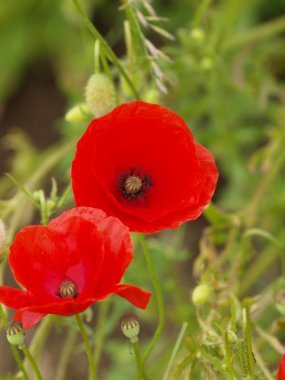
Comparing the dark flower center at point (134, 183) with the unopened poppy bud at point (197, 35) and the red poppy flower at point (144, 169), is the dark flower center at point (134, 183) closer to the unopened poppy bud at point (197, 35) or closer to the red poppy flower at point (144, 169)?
the red poppy flower at point (144, 169)

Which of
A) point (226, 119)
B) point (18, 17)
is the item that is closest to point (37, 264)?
point (226, 119)

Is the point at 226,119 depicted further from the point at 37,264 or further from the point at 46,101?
the point at 46,101

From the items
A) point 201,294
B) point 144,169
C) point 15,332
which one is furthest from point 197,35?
point 15,332

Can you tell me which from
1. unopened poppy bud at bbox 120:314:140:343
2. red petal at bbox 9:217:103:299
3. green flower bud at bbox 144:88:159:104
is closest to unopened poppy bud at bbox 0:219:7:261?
red petal at bbox 9:217:103:299

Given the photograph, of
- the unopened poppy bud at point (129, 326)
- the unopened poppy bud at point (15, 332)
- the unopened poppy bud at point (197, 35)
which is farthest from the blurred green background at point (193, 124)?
the unopened poppy bud at point (15, 332)

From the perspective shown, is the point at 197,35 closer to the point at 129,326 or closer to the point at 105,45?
the point at 105,45

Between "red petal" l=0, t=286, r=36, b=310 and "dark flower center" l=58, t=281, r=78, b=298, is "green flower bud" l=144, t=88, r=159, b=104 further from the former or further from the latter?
"red petal" l=0, t=286, r=36, b=310

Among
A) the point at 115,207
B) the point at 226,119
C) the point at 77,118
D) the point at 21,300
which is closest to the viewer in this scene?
the point at 21,300
